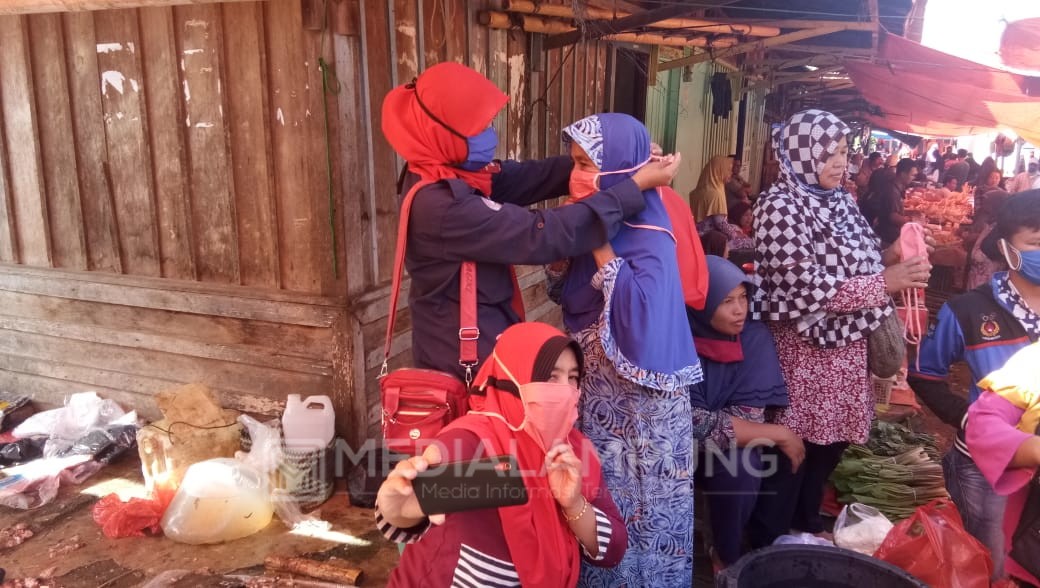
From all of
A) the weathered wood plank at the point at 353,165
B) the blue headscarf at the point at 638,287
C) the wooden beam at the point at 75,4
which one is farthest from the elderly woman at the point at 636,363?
the wooden beam at the point at 75,4

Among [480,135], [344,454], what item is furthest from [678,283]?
[344,454]

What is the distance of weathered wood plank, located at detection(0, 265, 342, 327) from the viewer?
3.88 metres

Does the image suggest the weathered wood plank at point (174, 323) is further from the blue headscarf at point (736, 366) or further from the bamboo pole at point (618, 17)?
the bamboo pole at point (618, 17)

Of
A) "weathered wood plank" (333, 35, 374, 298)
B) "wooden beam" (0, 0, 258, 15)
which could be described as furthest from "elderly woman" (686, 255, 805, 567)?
"wooden beam" (0, 0, 258, 15)

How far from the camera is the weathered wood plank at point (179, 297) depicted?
12.7 feet

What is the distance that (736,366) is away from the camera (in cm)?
288

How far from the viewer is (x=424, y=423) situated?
2.21 m

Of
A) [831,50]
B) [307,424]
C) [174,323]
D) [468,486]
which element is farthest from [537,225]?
[831,50]

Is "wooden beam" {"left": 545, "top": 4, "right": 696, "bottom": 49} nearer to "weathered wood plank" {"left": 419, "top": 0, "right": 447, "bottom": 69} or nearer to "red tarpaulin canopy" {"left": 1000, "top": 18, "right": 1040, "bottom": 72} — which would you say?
"weathered wood plank" {"left": 419, "top": 0, "right": 447, "bottom": 69}

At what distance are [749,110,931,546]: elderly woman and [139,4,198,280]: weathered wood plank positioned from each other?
326 centimetres

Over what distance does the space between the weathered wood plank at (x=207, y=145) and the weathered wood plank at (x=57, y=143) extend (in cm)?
99

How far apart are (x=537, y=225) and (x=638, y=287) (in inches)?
14.9

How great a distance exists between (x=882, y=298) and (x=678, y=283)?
2.99ft

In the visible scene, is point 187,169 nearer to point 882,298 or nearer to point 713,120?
point 882,298
